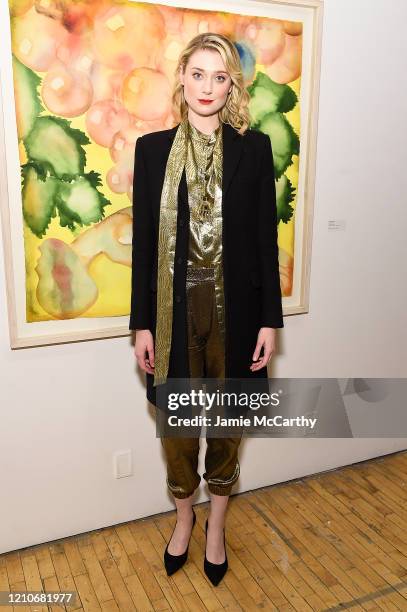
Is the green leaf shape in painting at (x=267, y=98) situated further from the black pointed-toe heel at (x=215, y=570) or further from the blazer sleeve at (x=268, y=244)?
the black pointed-toe heel at (x=215, y=570)

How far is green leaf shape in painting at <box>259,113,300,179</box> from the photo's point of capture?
2160 millimetres

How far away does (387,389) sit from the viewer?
2789 mm

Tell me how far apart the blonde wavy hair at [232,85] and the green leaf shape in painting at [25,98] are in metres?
0.45

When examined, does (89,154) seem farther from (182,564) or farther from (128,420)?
Answer: (182,564)

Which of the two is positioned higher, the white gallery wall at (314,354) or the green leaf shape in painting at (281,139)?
the green leaf shape in painting at (281,139)

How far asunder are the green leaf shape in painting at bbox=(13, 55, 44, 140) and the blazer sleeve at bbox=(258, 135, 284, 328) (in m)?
0.76

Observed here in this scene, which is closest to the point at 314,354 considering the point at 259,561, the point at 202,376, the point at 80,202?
the point at 202,376

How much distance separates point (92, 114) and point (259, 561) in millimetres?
Result: 1738

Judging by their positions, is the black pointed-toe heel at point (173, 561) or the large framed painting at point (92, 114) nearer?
the large framed painting at point (92, 114)

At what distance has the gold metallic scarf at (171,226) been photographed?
1.77 meters

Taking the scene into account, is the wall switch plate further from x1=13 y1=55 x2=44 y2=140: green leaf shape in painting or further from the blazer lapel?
x1=13 y1=55 x2=44 y2=140: green leaf shape in painting

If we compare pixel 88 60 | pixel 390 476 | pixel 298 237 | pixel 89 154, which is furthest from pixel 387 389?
pixel 88 60

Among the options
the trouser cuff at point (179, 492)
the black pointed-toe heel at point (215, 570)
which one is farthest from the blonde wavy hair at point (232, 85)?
the black pointed-toe heel at point (215, 570)

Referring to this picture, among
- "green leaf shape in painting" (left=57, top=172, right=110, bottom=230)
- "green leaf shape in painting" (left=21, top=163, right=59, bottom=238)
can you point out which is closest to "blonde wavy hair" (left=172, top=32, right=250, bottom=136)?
"green leaf shape in painting" (left=57, top=172, right=110, bottom=230)
